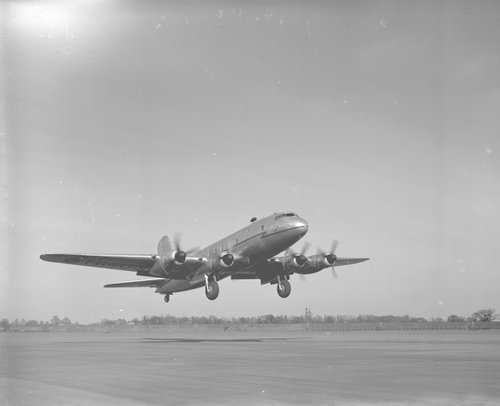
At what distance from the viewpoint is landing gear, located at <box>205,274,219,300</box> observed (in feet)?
146

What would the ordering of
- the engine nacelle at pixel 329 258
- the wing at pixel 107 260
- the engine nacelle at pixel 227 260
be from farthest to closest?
the engine nacelle at pixel 329 258 → the wing at pixel 107 260 → the engine nacelle at pixel 227 260

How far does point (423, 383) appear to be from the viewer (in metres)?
13.0

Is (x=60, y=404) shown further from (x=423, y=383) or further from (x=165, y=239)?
(x=165, y=239)

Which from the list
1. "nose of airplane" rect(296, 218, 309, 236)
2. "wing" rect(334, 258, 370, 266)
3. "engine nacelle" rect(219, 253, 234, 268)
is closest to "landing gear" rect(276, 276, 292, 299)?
"engine nacelle" rect(219, 253, 234, 268)

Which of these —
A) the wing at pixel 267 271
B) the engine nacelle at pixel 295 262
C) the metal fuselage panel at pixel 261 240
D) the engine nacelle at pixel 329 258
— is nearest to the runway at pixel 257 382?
the metal fuselage panel at pixel 261 240

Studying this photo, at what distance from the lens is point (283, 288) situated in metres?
47.5

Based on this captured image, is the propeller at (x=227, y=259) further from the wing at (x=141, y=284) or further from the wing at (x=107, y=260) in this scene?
the wing at (x=141, y=284)

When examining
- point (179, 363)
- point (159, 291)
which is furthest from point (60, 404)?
point (159, 291)

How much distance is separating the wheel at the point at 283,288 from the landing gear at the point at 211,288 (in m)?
5.64

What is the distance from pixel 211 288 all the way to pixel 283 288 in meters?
6.49

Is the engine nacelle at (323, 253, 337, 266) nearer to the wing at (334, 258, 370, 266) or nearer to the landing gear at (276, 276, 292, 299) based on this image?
the landing gear at (276, 276, 292, 299)

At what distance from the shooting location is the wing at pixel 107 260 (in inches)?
1718

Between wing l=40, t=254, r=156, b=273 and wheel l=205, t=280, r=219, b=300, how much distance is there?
4745 millimetres

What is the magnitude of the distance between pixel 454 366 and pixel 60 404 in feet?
38.2
